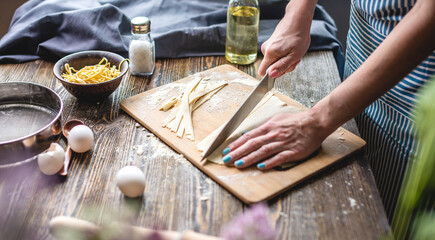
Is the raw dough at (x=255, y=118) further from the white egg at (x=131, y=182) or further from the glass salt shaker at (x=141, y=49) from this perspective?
the glass salt shaker at (x=141, y=49)

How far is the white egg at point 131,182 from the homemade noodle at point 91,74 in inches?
20.1

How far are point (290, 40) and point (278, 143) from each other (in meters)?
0.51

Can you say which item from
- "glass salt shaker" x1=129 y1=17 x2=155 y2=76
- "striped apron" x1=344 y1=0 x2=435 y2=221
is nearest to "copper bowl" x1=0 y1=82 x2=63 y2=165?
"glass salt shaker" x1=129 y1=17 x2=155 y2=76

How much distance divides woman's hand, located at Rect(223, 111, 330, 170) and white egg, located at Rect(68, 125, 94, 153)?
0.40m

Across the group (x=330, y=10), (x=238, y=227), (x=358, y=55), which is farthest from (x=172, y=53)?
(x=330, y=10)

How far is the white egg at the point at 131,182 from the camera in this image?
93 centimetres

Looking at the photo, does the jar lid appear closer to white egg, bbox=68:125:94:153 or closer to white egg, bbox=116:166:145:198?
white egg, bbox=68:125:94:153

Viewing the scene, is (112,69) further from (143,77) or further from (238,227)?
(238,227)

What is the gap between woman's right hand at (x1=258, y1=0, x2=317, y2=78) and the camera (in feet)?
4.54

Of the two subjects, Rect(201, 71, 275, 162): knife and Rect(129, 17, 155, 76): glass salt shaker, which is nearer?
Rect(201, 71, 275, 162): knife

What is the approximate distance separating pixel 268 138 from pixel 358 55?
621mm

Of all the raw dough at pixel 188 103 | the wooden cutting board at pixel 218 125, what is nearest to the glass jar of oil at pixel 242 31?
the wooden cutting board at pixel 218 125

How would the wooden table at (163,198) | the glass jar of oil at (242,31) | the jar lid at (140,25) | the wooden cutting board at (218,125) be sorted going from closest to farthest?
the wooden table at (163,198)
the wooden cutting board at (218,125)
the jar lid at (140,25)
the glass jar of oil at (242,31)

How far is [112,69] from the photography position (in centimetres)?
140
